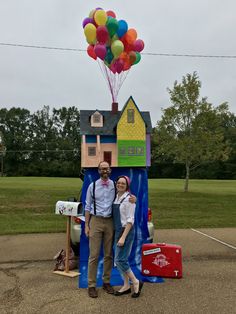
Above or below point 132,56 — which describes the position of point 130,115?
below

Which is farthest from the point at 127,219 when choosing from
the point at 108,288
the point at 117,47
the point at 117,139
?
the point at 117,47

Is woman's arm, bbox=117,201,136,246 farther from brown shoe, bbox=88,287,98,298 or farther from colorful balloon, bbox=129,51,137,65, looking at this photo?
colorful balloon, bbox=129,51,137,65

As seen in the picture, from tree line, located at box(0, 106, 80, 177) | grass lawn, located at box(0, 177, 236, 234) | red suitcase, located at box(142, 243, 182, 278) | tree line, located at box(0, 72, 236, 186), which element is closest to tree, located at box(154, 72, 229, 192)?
grass lawn, located at box(0, 177, 236, 234)

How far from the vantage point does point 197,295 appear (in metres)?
4.74

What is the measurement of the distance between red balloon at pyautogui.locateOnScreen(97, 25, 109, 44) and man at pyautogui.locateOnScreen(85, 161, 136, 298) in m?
3.56

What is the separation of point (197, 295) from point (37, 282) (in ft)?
7.51

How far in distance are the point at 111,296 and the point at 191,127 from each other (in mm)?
17908

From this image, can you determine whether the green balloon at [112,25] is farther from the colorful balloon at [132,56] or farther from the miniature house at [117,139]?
the miniature house at [117,139]

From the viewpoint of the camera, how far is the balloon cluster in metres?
7.49

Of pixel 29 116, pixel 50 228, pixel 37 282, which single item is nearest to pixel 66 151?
pixel 29 116

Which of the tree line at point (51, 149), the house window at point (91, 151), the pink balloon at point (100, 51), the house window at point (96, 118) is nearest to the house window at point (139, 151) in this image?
the house window at point (91, 151)

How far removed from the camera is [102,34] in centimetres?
746

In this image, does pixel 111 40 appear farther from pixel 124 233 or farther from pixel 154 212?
pixel 154 212

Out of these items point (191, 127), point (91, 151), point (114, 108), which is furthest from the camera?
point (191, 127)
